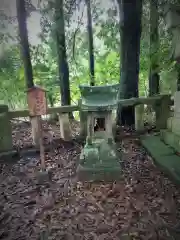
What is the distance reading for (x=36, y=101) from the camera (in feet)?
11.8

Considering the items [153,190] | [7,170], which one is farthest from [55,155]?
[153,190]

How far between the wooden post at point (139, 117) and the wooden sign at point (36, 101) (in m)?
2.37

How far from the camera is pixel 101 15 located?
711 centimetres

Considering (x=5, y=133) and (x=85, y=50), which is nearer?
(x=5, y=133)

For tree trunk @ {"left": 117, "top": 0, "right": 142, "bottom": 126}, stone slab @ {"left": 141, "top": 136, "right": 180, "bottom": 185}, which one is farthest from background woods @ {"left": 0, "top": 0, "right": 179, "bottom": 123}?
stone slab @ {"left": 141, "top": 136, "right": 180, "bottom": 185}

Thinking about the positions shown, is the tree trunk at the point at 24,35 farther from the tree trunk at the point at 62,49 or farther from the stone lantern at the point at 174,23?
the stone lantern at the point at 174,23

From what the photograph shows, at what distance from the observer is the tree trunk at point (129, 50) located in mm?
5133

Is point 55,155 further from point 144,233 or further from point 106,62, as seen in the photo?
point 106,62

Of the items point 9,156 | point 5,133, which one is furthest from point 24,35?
point 9,156

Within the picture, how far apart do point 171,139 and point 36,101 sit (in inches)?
105

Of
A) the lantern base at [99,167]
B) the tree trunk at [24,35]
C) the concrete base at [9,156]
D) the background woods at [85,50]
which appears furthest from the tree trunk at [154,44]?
the concrete base at [9,156]

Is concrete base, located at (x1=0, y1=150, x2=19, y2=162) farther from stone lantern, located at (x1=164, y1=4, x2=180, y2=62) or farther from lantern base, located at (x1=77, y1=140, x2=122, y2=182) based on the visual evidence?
stone lantern, located at (x1=164, y1=4, x2=180, y2=62)

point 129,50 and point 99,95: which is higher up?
point 129,50

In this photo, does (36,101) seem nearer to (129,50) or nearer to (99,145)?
(99,145)
